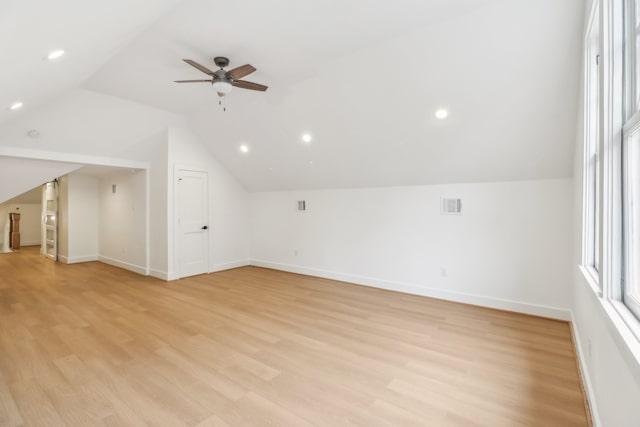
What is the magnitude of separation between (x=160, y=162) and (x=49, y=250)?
538cm

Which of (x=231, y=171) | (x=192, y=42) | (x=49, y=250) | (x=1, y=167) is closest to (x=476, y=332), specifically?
(x=192, y=42)

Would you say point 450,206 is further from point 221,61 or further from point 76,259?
point 76,259

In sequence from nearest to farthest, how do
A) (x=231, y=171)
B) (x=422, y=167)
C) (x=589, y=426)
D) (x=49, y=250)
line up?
(x=589, y=426) < (x=422, y=167) < (x=231, y=171) < (x=49, y=250)

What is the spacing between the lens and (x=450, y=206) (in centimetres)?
437

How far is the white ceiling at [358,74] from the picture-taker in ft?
7.97

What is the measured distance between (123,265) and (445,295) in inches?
263

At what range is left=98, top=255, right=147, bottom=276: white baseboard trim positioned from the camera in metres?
6.13

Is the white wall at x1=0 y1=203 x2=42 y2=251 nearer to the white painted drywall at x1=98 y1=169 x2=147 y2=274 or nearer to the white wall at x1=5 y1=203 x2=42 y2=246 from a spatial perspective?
the white wall at x1=5 y1=203 x2=42 y2=246

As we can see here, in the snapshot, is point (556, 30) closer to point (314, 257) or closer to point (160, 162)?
point (314, 257)

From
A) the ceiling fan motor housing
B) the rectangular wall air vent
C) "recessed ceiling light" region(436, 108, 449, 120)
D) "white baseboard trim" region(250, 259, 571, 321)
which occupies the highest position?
the ceiling fan motor housing

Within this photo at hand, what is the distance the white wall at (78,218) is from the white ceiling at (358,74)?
10.8 ft

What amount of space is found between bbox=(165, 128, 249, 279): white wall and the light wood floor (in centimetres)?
179

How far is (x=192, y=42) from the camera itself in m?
3.04

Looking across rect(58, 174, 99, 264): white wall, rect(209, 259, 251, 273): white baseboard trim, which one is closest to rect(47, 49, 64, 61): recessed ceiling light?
rect(209, 259, 251, 273): white baseboard trim
